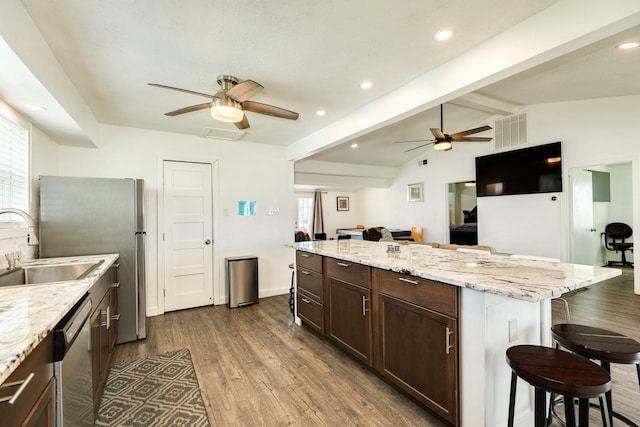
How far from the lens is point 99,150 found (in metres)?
3.66

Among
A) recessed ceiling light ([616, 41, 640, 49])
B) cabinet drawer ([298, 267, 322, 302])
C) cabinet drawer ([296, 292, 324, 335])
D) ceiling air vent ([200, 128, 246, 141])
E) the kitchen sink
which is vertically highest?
recessed ceiling light ([616, 41, 640, 49])

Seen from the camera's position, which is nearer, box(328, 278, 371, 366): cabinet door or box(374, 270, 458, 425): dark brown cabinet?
box(374, 270, 458, 425): dark brown cabinet

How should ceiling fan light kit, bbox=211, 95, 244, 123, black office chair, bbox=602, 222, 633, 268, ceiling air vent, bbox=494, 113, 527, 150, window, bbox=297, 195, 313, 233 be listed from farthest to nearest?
window, bbox=297, 195, 313, 233
black office chair, bbox=602, 222, 633, 268
ceiling air vent, bbox=494, 113, 527, 150
ceiling fan light kit, bbox=211, 95, 244, 123

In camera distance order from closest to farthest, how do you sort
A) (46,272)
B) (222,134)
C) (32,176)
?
(46,272), (32,176), (222,134)

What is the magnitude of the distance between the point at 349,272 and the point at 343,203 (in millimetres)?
9377

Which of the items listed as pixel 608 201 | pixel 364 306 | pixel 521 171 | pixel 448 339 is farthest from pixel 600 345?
pixel 608 201

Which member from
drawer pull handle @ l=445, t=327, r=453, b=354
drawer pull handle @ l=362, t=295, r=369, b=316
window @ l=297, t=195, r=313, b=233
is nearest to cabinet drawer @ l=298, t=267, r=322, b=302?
drawer pull handle @ l=362, t=295, r=369, b=316

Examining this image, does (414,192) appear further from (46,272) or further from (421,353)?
(46,272)

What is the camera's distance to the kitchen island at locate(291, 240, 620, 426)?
1518 mm

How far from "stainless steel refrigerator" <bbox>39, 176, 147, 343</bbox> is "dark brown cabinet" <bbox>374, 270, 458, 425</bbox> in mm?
2452

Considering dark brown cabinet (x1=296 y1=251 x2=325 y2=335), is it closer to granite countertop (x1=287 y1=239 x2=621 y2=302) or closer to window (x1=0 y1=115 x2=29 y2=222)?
granite countertop (x1=287 y1=239 x2=621 y2=302)

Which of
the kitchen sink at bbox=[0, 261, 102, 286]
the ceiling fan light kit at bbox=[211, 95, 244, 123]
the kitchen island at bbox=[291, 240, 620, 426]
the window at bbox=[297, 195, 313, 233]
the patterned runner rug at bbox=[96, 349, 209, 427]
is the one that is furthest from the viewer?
the window at bbox=[297, 195, 313, 233]

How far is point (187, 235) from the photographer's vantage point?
4164 millimetres

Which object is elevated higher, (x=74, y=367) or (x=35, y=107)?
(x=35, y=107)
